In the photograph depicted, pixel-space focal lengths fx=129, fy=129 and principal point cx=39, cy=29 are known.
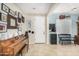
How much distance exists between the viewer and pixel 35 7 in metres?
3.67

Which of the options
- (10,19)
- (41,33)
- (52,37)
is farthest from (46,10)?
(10,19)

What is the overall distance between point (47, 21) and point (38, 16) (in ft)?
1.29

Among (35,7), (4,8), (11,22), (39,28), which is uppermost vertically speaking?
(35,7)

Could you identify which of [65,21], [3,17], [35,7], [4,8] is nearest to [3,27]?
[3,17]

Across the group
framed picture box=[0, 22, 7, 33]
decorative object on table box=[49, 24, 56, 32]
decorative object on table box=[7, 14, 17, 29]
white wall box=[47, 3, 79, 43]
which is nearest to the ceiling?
white wall box=[47, 3, 79, 43]

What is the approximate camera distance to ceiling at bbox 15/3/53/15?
135 inches

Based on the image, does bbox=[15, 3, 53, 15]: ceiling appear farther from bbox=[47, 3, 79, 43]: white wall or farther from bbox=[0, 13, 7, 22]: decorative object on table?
Result: bbox=[0, 13, 7, 22]: decorative object on table

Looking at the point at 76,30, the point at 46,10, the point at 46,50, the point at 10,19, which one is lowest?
the point at 46,50

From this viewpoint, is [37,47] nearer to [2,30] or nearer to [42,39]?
[42,39]

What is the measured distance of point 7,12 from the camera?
9.73 ft

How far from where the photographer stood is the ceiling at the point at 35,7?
11.3 feet

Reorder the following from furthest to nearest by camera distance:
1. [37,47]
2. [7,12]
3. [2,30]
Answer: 1. [37,47]
2. [7,12]
3. [2,30]

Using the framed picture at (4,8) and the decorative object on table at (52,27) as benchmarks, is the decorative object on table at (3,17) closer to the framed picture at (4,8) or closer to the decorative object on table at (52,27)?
the framed picture at (4,8)

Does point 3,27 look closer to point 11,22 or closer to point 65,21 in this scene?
point 11,22
